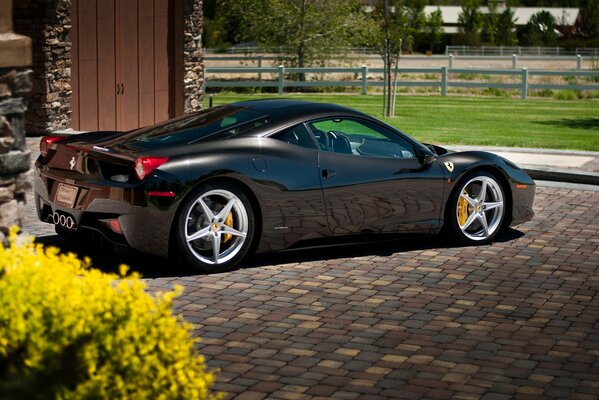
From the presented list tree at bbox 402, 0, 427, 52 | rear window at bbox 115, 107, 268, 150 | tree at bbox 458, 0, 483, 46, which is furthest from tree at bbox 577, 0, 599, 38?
rear window at bbox 115, 107, 268, 150

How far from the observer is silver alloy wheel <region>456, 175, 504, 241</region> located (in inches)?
443

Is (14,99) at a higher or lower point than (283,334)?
higher

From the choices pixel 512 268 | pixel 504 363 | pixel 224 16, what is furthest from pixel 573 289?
pixel 224 16

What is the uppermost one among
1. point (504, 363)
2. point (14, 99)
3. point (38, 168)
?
point (14, 99)

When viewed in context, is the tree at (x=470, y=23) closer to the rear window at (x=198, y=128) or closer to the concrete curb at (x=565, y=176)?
the concrete curb at (x=565, y=176)

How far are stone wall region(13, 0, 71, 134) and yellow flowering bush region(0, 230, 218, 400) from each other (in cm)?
1513

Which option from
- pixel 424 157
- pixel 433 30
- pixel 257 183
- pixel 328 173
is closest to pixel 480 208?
pixel 424 157

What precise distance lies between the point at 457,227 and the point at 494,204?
511mm

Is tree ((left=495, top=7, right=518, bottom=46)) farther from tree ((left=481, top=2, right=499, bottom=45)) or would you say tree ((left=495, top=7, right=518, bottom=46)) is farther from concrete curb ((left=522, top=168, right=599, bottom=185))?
concrete curb ((left=522, top=168, right=599, bottom=185))

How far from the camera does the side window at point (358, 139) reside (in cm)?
1056

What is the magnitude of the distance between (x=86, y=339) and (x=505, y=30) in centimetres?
9647

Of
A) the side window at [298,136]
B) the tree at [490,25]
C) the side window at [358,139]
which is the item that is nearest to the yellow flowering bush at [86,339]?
the side window at [298,136]

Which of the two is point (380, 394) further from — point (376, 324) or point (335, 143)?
point (335, 143)

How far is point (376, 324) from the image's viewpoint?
8422 millimetres
